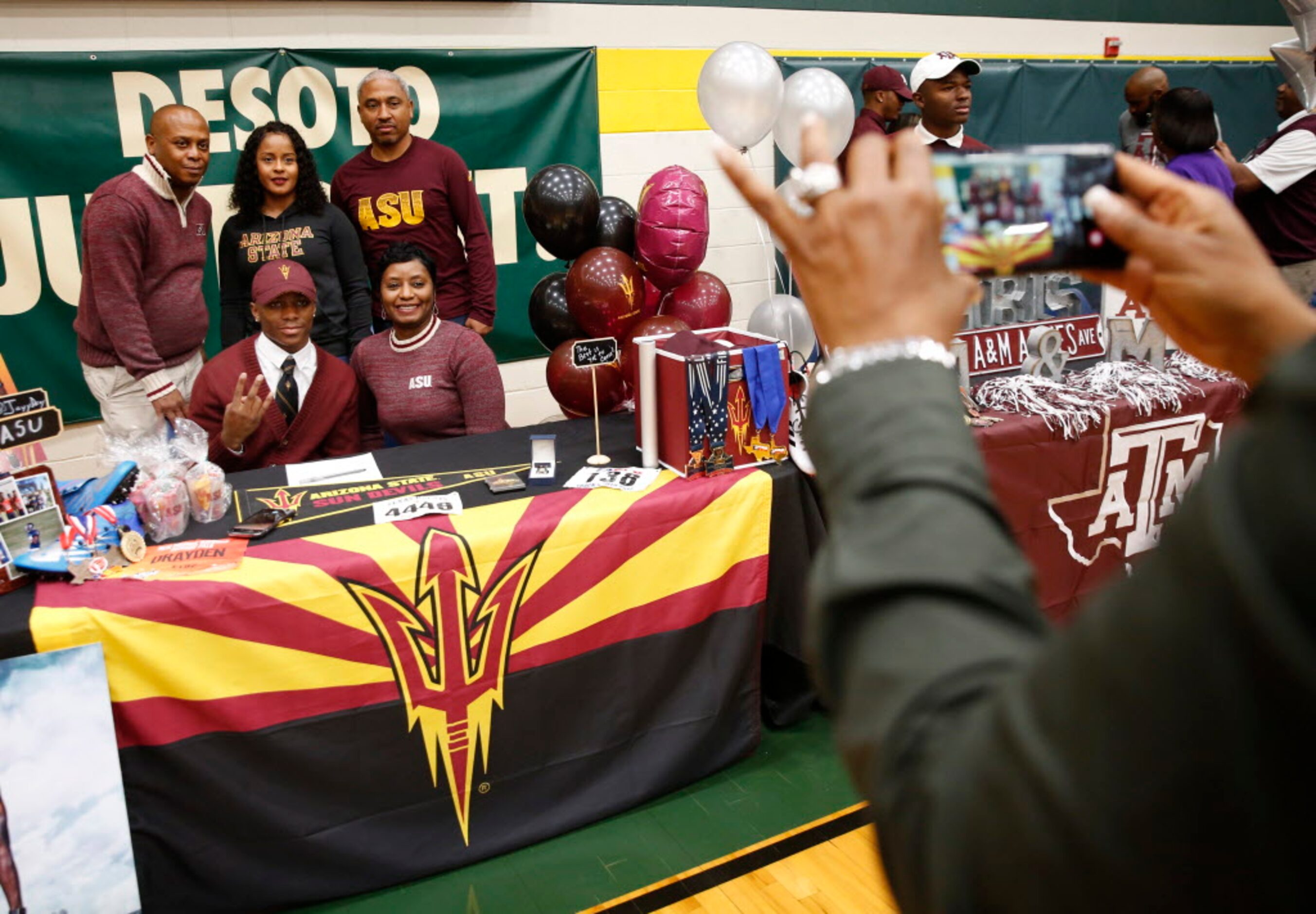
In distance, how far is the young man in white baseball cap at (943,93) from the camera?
344 cm

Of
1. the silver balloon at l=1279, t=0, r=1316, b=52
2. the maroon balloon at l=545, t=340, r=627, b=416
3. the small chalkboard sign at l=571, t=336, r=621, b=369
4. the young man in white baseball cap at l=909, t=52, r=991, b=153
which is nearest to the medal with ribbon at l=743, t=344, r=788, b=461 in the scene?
the small chalkboard sign at l=571, t=336, r=621, b=369

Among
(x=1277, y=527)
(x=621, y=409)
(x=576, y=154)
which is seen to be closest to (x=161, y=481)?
(x=621, y=409)

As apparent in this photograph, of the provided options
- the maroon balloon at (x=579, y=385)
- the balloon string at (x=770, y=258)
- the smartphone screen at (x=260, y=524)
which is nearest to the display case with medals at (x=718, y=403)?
the maroon balloon at (x=579, y=385)

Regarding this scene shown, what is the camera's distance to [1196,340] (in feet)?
1.76

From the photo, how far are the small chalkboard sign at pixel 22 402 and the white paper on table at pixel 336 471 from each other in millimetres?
535

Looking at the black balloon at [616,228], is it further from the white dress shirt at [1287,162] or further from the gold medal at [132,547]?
the white dress shirt at [1287,162]

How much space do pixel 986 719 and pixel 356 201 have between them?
3262mm

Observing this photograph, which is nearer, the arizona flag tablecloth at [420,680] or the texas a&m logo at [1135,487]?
the arizona flag tablecloth at [420,680]

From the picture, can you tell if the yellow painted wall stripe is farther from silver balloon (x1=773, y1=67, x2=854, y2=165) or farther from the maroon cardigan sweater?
the maroon cardigan sweater

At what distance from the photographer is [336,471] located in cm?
224

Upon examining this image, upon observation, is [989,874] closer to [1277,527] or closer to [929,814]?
[929,814]

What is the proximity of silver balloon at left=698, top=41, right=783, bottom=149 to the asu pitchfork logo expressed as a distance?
1780 mm

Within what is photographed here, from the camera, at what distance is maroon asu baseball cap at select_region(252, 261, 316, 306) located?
8.14 feet

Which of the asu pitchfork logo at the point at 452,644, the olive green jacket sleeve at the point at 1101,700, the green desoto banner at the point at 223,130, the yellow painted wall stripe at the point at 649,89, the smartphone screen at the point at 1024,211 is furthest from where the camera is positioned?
the yellow painted wall stripe at the point at 649,89
